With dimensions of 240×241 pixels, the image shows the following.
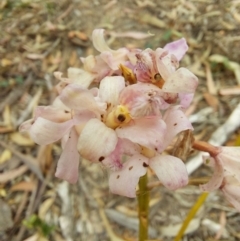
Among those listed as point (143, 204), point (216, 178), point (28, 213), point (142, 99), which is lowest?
point (28, 213)

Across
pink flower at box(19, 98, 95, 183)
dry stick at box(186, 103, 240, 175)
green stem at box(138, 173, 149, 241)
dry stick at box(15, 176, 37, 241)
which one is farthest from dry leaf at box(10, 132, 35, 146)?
pink flower at box(19, 98, 95, 183)

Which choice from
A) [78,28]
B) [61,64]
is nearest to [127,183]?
[61,64]

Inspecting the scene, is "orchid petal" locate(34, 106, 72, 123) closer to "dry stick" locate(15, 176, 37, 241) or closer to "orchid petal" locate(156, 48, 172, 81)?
"orchid petal" locate(156, 48, 172, 81)

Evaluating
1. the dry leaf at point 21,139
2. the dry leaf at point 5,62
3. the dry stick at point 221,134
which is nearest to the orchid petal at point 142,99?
the dry stick at point 221,134

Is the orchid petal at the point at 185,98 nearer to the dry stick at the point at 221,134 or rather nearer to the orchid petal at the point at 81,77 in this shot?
the orchid petal at the point at 81,77

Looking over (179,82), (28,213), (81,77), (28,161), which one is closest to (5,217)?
(28,213)

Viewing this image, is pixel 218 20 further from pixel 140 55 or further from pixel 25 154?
pixel 140 55

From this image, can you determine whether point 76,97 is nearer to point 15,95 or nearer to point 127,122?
point 127,122

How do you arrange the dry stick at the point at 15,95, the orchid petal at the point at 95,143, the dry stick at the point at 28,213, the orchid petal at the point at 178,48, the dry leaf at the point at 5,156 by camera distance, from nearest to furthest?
the orchid petal at the point at 95,143, the orchid petal at the point at 178,48, the dry stick at the point at 28,213, the dry leaf at the point at 5,156, the dry stick at the point at 15,95
